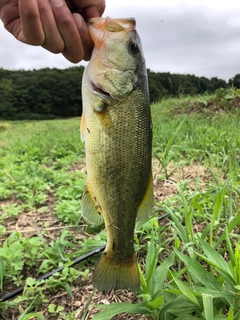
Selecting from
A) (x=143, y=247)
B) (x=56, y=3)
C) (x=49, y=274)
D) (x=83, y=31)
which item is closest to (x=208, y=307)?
(x=143, y=247)

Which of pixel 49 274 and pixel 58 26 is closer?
pixel 58 26

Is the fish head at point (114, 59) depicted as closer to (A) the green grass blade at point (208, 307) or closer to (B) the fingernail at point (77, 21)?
(B) the fingernail at point (77, 21)

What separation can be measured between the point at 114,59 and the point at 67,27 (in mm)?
231

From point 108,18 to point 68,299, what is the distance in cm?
147

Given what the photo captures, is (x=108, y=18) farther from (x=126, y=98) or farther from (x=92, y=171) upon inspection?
(x=92, y=171)

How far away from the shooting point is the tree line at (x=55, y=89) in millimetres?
10883

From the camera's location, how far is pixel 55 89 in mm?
15922

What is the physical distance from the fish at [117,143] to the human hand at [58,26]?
0.24ft

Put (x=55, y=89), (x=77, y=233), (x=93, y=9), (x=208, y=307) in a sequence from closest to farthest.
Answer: (x=208, y=307)
(x=93, y=9)
(x=77, y=233)
(x=55, y=89)

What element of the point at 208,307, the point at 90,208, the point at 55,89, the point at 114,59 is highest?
the point at 55,89

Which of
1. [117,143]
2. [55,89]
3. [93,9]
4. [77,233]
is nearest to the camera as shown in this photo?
[117,143]

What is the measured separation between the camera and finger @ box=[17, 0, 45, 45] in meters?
1.20

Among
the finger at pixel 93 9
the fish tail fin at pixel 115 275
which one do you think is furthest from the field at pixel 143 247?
the finger at pixel 93 9

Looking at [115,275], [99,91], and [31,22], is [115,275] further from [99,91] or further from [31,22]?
[31,22]
